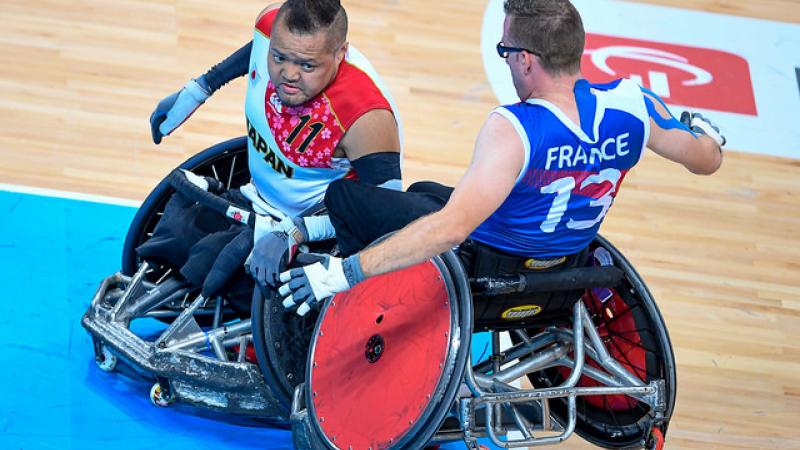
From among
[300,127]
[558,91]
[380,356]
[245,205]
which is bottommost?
[245,205]

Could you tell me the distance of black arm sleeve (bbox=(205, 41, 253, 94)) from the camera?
197 inches

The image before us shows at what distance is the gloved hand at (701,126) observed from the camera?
4.43 metres

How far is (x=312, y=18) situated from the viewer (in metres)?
4.37

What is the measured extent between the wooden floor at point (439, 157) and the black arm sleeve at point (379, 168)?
1.49 metres

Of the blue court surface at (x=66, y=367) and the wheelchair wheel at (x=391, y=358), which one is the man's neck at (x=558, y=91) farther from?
the blue court surface at (x=66, y=367)

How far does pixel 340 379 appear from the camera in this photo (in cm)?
427

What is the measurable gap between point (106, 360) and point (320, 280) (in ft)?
4.54

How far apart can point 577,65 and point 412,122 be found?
265 centimetres

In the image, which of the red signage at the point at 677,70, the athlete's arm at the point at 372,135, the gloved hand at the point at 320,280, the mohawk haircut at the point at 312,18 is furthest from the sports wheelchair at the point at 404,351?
the red signage at the point at 677,70

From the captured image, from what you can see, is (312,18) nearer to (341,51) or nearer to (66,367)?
(341,51)

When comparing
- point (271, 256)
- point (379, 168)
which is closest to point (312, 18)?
point (379, 168)

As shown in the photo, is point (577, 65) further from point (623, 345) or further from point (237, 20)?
point (237, 20)

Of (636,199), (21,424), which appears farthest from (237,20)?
(21,424)

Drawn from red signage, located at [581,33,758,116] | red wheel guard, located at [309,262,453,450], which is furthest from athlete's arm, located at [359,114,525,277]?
red signage, located at [581,33,758,116]
